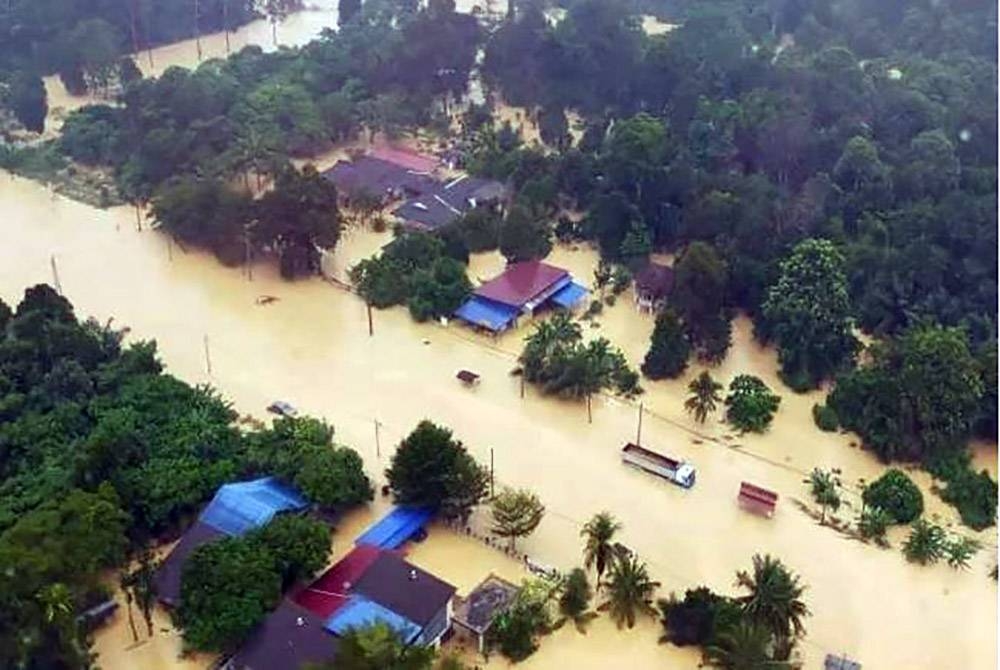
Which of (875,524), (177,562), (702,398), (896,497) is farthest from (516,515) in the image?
(896,497)

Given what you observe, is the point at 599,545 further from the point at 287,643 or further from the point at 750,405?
the point at 750,405

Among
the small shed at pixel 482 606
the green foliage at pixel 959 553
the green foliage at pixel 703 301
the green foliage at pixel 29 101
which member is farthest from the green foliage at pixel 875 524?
the green foliage at pixel 29 101

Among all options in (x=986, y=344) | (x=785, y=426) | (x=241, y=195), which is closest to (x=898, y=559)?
(x=785, y=426)

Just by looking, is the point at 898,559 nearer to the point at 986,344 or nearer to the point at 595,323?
the point at 986,344

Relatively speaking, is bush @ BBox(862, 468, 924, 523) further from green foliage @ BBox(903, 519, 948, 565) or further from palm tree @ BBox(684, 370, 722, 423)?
palm tree @ BBox(684, 370, 722, 423)

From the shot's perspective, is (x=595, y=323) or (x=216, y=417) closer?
(x=216, y=417)

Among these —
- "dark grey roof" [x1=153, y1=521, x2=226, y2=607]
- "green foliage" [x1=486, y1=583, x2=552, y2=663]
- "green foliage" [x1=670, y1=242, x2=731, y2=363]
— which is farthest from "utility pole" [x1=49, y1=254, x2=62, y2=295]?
"green foliage" [x1=486, y1=583, x2=552, y2=663]
